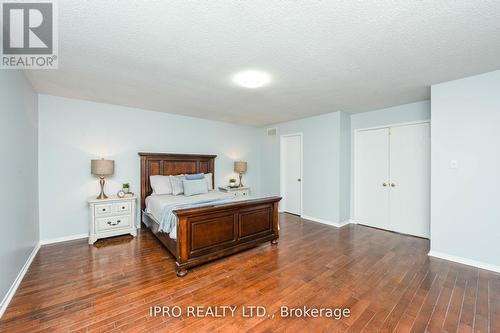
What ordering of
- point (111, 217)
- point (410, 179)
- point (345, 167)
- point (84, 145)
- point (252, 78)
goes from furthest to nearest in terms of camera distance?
1. point (345, 167)
2. point (410, 179)
3. point (84, 145)
4. point (111, 217)
5. point (252, 78)

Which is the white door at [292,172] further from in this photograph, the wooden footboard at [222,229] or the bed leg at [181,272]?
the bed leg at [181,272]

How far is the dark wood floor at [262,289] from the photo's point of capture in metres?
1.70

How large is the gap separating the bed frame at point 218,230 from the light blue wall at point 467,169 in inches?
91.5

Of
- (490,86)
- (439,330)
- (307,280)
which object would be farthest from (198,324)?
(490,86)

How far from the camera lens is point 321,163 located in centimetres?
461

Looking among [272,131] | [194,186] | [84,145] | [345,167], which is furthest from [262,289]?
[272,131]

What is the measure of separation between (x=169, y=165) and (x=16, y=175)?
228 cm

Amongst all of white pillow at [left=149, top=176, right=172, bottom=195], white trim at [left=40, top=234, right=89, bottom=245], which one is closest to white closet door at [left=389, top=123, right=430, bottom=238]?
white pillow at [left=149, top=176, right=172, bottom=195]

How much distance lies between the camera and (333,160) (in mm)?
4371

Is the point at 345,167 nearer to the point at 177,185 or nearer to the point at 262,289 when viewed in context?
the point at 262,289

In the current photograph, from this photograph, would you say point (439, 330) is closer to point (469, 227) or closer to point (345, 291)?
point (345, 291)

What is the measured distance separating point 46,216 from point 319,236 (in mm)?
4518

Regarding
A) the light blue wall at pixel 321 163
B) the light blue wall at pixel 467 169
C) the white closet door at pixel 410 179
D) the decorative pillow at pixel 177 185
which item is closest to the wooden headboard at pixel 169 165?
the decorative pillow at pixel 177 185

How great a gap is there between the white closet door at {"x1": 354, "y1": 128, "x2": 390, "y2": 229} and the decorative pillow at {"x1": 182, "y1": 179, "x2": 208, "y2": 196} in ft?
10.8
